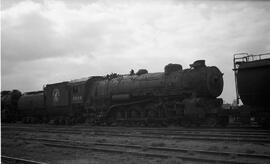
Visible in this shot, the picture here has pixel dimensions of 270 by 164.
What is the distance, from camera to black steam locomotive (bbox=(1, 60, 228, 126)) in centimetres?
1894

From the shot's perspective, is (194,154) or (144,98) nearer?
(194,154)

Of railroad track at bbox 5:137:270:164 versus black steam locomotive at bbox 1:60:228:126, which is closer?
railroad track at bbox 5:137:270:164

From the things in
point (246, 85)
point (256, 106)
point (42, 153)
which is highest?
point (246, 85)

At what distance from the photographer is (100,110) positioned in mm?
25109

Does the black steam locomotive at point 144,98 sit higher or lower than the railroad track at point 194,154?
higher

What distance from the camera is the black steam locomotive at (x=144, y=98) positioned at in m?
18.9

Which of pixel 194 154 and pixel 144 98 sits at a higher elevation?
pixel 144 98

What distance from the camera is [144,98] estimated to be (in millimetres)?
22156

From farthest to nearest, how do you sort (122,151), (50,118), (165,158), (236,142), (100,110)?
(50,118) < (100,110) < (236,142) < (122,151) < (165,158)

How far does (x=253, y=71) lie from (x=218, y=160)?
7.85 m

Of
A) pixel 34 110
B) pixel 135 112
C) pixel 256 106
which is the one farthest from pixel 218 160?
pixel 34 110

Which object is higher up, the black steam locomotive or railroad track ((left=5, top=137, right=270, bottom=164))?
the black steam locomotive

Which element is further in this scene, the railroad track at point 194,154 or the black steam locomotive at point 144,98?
the black steam locomotive at point 144,98

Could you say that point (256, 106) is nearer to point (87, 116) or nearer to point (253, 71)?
point (253, 71)
